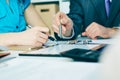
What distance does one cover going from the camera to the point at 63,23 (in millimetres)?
1148

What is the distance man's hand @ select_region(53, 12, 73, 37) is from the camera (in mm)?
1095

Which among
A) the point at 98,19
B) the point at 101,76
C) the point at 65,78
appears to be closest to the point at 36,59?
the point at 65,78

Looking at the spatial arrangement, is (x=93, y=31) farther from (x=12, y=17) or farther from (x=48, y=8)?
(x=48, y=8)

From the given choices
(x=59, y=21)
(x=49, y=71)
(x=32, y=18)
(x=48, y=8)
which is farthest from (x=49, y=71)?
(x=48, y=8)

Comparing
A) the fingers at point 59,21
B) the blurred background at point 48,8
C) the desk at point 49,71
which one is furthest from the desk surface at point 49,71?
the blurred background at point 48,8

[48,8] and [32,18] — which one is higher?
[32,18]

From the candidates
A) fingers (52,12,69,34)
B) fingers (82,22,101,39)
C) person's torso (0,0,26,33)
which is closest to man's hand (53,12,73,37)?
fingers (52,12,69,34)

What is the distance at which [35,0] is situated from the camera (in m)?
2.66

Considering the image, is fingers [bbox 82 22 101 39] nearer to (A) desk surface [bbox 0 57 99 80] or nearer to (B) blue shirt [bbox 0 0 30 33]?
(B) blue shirt [bbox 0 0 30 33]

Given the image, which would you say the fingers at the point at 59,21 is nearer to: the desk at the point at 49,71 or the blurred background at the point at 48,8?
the desk at the point at 49,71

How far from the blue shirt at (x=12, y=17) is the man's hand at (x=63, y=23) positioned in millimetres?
269

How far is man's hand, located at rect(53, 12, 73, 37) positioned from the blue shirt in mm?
269

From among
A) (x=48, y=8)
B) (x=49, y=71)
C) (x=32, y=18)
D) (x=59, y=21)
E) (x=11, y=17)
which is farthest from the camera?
(x=48, y=8)

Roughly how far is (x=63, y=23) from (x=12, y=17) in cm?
32
